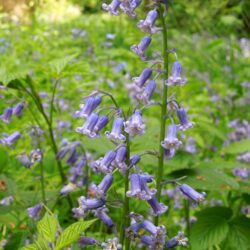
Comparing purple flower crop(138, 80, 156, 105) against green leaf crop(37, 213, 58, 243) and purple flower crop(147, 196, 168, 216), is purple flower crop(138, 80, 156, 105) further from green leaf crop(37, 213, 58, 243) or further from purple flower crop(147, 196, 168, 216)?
green leaf crop(37, 213, 58, 243)

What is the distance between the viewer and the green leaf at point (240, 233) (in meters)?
2.27

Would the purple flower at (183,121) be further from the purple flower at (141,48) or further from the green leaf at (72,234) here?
the green leaf at (72,234)

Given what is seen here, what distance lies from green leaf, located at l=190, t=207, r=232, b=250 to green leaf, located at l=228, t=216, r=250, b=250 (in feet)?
0.09

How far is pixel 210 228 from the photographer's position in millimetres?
2400

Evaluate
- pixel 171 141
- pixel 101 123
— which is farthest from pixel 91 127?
pixel 171 141

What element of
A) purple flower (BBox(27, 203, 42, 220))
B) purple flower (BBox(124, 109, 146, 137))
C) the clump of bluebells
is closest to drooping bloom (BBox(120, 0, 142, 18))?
the clump of bluebells

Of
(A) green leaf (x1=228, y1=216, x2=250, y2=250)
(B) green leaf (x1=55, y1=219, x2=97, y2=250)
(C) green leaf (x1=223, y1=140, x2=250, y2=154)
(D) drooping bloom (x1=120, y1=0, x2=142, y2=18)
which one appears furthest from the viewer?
(C) green leaf (x1=223, y1=140, x2=250, y2=154)

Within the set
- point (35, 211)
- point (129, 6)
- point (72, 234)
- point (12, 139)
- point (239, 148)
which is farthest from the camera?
point (12, 139)

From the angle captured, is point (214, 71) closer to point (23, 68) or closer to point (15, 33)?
point (15, 33)

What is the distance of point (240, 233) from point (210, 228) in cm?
13

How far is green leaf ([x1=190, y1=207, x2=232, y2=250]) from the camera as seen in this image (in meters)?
2.31

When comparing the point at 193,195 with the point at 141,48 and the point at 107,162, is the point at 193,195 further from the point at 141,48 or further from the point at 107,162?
the point at 141,48

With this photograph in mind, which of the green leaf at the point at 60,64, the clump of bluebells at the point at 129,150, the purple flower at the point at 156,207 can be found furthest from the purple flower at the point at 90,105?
the green leaf at the point at 60,64

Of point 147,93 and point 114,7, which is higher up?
point 114,7
